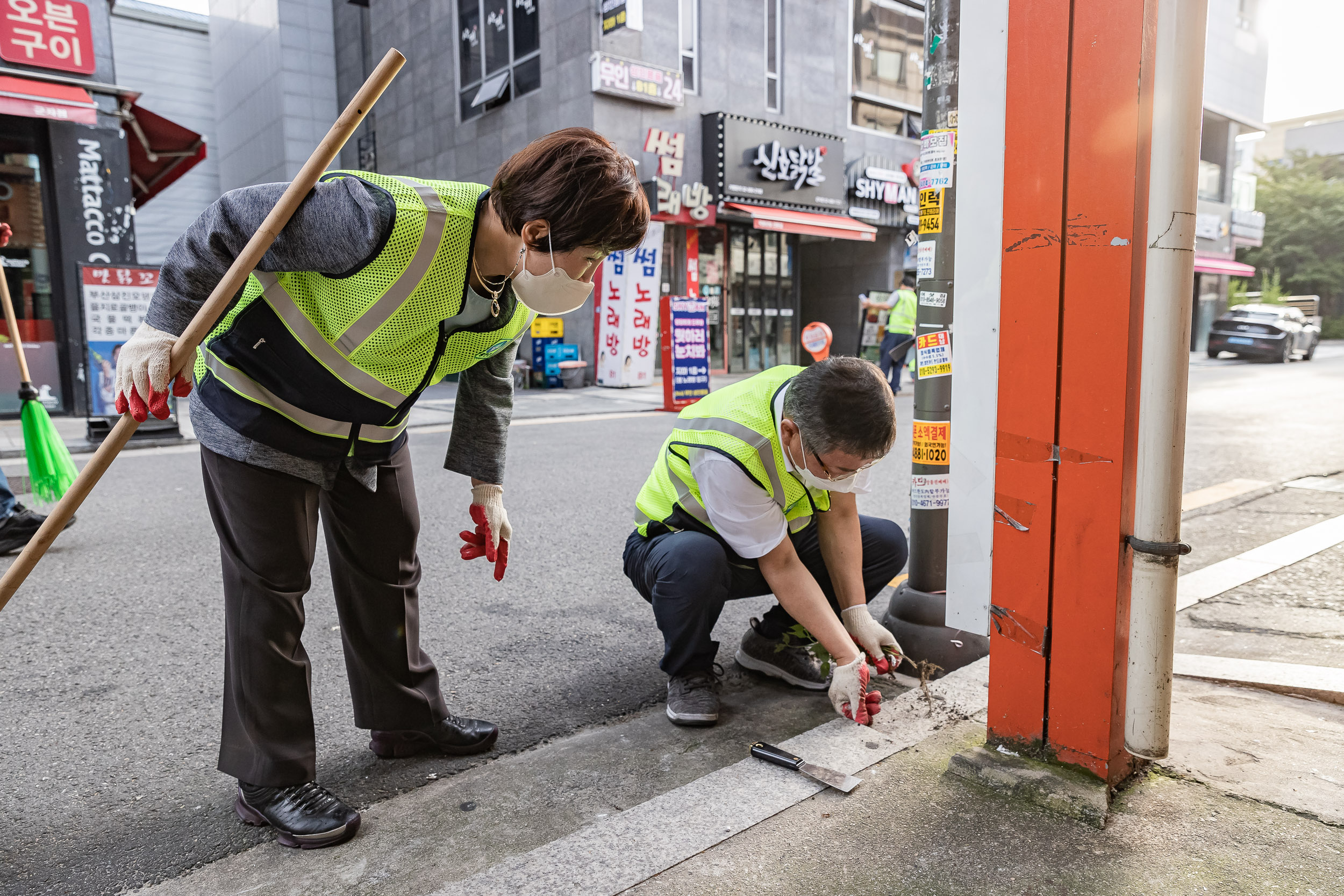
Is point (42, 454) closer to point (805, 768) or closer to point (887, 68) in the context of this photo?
point (805, 768)

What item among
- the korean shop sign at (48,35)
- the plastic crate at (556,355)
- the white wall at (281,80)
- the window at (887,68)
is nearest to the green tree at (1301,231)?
the window at (887,68)

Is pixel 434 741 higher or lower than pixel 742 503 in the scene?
lower

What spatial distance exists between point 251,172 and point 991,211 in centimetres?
2531

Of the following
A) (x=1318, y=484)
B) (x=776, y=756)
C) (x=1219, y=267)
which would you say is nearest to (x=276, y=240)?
(x=776, y=756)

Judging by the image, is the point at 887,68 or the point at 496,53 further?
the point at 887,68

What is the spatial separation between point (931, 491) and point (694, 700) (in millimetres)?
1035

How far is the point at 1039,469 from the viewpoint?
6.35ft

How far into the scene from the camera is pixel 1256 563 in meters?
4.05

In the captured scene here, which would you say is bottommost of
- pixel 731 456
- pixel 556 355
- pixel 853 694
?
pixel 853 694

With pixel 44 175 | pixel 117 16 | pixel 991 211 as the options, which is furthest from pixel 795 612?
pixel 117 16

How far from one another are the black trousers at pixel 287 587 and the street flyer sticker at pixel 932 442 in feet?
5.17

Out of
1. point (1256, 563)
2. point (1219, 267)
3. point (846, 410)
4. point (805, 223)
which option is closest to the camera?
point (846, 410)

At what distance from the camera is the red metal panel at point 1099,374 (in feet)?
5.66

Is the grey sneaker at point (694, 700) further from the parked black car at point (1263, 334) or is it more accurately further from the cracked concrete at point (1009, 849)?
the parked black car at point (1263, 334)
